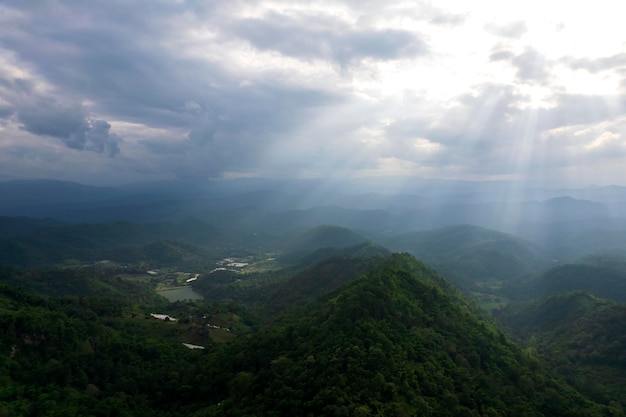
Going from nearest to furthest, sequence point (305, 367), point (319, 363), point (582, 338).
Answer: point (319, 363) → point (305, 367) → point (582, 338)

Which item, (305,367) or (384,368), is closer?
(384,368)

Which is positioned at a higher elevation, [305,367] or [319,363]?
[319,363]

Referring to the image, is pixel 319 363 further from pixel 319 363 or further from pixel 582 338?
pixel 582 338

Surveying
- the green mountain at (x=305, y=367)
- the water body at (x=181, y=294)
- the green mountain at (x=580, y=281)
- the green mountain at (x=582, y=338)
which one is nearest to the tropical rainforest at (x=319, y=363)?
the green mountain at (x=305, y=367)

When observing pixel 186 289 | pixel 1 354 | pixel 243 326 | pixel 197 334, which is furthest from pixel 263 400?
pixel 186 289

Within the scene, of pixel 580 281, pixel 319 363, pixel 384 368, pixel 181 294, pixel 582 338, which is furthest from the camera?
pixel 181 294

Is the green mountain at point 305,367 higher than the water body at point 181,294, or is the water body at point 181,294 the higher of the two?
the green mountain at point 305,367

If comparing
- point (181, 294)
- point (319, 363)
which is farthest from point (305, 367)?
point (181, 294)

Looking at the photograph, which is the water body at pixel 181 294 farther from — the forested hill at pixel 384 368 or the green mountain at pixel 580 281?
the green mountain at pixel 580 281
